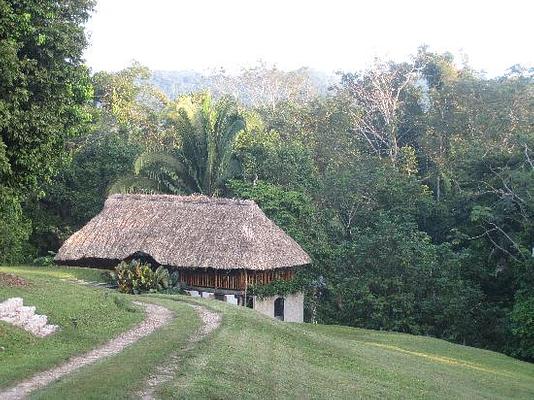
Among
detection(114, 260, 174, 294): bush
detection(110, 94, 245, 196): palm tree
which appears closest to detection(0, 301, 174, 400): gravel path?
detection(114, 260, 174, 294): bush

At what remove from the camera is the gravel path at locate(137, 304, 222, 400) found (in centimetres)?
973

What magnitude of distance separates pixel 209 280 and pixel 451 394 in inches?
611

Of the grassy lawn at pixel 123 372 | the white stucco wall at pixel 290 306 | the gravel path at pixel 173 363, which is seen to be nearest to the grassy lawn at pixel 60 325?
the grassy lawn at pixel 123 372

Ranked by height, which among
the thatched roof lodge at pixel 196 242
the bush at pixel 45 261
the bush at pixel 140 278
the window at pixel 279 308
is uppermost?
the thatched roof lodge at pixel 196 242

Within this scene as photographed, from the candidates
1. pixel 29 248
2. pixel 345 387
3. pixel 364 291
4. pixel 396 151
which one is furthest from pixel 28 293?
pixel 396 151

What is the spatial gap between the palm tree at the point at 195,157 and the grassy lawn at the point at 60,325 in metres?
14.4

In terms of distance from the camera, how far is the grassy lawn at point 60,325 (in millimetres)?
11508

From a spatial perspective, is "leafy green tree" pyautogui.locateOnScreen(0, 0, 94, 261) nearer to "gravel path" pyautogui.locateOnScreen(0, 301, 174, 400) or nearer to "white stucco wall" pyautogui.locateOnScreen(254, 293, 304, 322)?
"gravel path" pyautogui.locateOnScreen(0, 301, 174, 400)

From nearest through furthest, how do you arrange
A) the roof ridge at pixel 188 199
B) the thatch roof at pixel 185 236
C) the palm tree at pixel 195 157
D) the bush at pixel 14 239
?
the thatch roof at pixel 185 236, the bush at pixel 14 239, the roof ridge at pixel 188 199, the palm tree at pixel 195 157

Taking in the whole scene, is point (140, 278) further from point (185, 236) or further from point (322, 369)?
point (322, 369)

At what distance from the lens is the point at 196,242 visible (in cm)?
2811

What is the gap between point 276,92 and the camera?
206 ft

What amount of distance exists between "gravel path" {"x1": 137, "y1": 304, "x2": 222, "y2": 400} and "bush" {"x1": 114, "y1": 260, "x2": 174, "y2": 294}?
7963 millimetres

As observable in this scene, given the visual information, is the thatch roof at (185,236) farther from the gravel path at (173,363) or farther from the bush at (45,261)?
the gravel path at (173,363)
